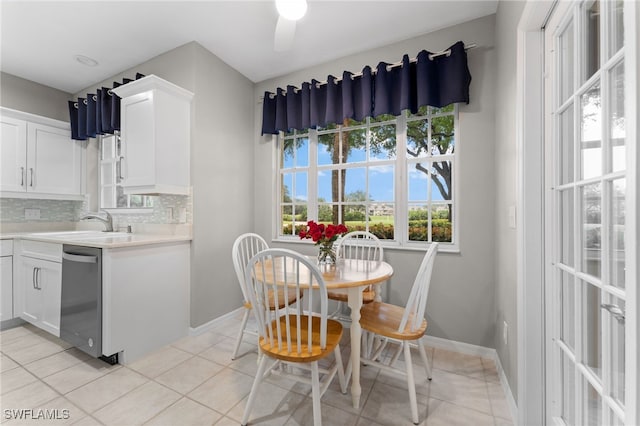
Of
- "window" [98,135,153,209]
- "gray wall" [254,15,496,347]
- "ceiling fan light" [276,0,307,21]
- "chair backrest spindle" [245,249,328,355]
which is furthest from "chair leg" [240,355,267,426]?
"window" [98,135,153,209]

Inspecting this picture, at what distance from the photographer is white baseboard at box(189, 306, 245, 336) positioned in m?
2.44

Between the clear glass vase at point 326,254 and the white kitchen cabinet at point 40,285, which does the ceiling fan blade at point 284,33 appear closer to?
the clear glass vase at point 326,254

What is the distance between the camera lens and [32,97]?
125 inches

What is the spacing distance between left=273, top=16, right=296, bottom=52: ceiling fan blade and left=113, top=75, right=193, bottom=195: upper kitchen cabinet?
1152 millimetres

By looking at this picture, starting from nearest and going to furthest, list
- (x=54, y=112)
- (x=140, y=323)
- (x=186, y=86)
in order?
1. (x=140, y=323)
2. (x=186, y=86)
3. (x=54, y=112)

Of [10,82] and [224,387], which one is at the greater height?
[10,82]

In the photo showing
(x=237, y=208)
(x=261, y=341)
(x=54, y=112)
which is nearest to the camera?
(x=261, y=341)

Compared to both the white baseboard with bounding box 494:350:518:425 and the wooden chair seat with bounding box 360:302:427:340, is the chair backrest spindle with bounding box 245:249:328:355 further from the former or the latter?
the white baseboard with bounding box 494:350:518:425

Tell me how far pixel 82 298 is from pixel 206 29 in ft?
7.98

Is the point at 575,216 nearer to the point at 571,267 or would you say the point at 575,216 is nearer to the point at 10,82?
the point at 571,267

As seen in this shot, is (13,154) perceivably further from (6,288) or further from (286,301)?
(286,301)

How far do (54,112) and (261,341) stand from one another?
418cm

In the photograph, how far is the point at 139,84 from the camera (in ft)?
7.46

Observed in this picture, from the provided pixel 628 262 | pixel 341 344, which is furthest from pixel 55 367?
pixel 628 262
